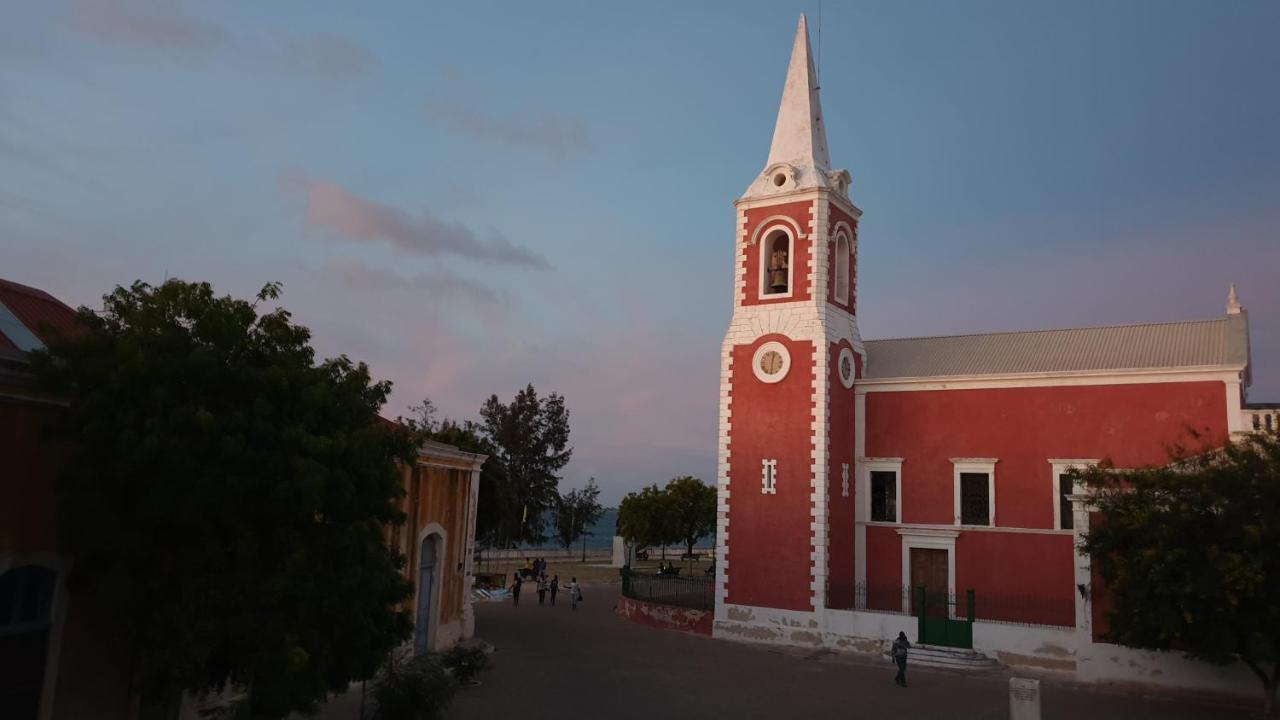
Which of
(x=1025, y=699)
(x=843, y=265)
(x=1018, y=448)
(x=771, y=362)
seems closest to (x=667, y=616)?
(x=771, y=362)

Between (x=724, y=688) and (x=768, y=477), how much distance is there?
8695 mm

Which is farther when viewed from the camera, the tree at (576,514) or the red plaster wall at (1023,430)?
the tree at (576,514)

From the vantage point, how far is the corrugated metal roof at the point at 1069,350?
24594 millimetres

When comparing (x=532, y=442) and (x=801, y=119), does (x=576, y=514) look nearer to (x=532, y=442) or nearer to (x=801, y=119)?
(x=532, y=442)

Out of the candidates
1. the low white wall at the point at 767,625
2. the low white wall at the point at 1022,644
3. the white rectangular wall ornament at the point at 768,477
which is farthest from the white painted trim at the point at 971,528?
the low white wall at the point at 767,625

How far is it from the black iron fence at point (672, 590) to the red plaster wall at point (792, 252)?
958 cm

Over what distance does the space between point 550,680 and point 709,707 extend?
3873 millimetres

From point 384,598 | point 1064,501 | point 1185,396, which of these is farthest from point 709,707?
point 1185,396

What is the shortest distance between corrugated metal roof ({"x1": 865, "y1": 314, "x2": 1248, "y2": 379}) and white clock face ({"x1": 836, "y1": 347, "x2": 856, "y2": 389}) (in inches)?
25.3

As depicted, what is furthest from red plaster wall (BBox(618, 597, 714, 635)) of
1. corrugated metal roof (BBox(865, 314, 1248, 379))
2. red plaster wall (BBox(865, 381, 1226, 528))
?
corrugated metal roof (BBox(865, 314, 1248, 379))

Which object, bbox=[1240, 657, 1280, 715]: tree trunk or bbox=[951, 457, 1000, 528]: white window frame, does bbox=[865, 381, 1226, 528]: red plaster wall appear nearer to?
bbox=[951, 457, 1000, 528]: white window frame

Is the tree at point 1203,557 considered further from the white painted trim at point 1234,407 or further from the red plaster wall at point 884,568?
the red plaster wall at point 884,568

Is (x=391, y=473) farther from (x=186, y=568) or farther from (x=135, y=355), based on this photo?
(x=135, y=355)

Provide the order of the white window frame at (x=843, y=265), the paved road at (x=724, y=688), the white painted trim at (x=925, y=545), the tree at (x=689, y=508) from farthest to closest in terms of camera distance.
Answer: the tree at (x=689, y=508) < the white window frame at (x=843, y=265) < the white painted trim at (x=925, y=545) < the paved road at (x=724, y=688)
